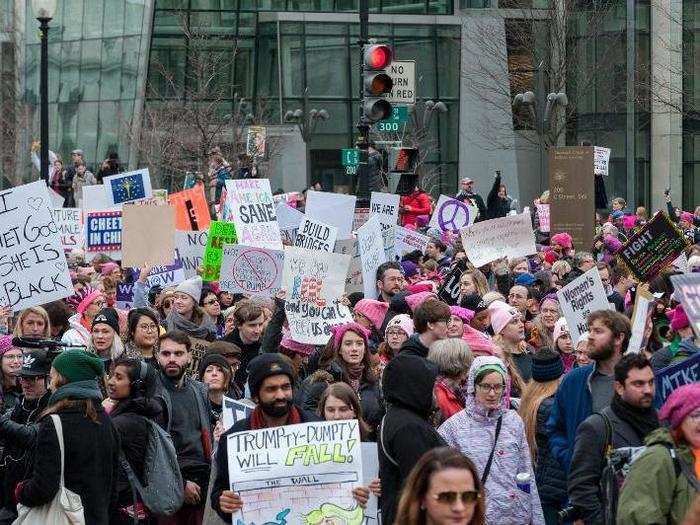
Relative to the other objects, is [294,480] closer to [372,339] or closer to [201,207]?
[372,339]

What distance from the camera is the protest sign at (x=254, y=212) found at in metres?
17.7

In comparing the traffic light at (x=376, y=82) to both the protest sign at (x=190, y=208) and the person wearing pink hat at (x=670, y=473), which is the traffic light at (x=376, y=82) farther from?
the person wearing pink hat at (x=670, y=473)

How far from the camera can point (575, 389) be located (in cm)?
877

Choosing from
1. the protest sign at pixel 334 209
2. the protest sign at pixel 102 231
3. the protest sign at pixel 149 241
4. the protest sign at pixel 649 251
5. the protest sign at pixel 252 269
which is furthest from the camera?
the protest sign at pixel 102 231

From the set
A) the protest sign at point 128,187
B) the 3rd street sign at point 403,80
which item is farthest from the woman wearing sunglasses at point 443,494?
the protest sign at point 128,187

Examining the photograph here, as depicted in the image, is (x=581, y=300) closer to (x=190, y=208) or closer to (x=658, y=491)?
(x=658, y=491)

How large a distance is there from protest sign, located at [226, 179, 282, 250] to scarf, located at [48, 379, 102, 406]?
9333 millimetres

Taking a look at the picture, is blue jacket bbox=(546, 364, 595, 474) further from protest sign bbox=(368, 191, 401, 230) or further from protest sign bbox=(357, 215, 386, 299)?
protest sign bbox=(368, 191, 401, 230)

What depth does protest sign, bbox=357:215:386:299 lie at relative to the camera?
51.4 feet

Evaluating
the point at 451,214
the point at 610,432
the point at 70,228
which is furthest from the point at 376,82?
the point at 610,432

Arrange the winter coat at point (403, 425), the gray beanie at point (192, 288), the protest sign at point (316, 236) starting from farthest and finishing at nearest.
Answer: the protest sign at point (316, 236), the gray beanie at point (192, 288), the winter coat at point (403, 425)

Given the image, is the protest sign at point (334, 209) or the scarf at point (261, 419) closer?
the scarf at point (261, 419)

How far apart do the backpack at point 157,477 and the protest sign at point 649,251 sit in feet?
17.4

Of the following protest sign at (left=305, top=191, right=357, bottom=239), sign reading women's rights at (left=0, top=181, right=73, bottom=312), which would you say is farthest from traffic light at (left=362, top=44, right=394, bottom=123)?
sign reading women's rights at (left=0, top=181, right=73, bottom=312)
